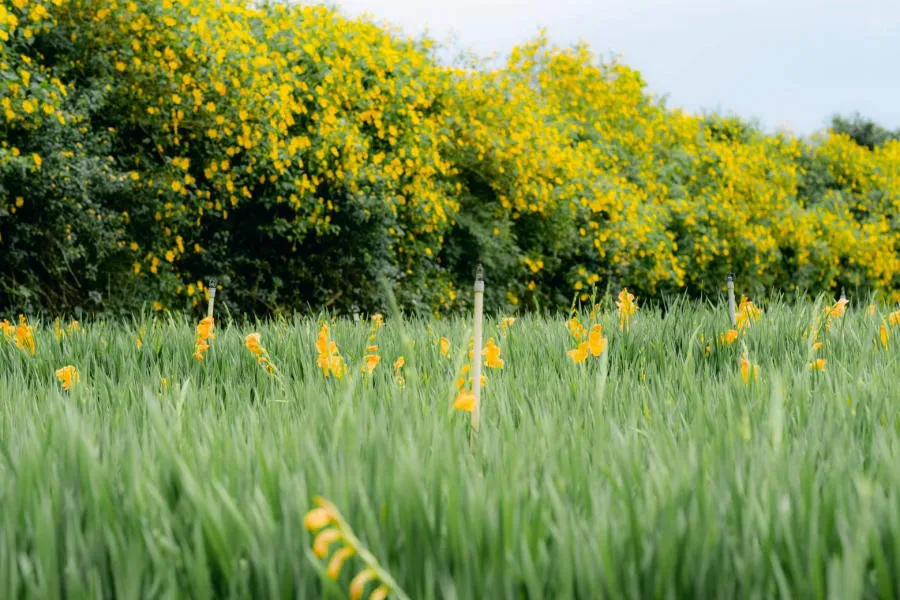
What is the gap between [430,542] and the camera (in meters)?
1.04

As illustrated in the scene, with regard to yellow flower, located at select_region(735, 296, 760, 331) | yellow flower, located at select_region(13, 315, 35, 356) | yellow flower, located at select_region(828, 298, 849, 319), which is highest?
yellow flower, located at select_region(828, 298, 849, 319)

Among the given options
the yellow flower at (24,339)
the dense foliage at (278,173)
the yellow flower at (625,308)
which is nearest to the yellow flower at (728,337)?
the yellow flower at (625,308)

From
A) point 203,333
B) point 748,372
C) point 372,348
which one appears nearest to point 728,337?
point 748,372

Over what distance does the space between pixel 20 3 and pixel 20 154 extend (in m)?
0.95

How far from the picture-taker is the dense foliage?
5.83 metres

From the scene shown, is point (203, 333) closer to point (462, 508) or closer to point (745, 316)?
point (462, 508)

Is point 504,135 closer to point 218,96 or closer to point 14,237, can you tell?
point 218,96

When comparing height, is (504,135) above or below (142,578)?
above

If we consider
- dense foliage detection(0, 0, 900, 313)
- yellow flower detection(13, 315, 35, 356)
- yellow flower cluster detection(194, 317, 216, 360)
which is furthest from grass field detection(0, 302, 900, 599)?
dense foliage detection(0, 0, 900, 313)

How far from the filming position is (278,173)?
657 centimetres

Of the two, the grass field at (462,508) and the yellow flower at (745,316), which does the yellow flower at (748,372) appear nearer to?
the grass field at (462,508)

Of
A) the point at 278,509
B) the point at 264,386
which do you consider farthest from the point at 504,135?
the point at 278,509

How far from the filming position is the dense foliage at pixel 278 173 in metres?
5.83

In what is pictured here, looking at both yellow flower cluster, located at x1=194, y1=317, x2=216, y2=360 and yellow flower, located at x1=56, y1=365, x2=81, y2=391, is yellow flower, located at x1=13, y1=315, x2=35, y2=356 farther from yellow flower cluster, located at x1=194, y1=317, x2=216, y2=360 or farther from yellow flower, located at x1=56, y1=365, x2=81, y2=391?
yellow flower, located at x1=56, y1=365, x2=81, y2=391
